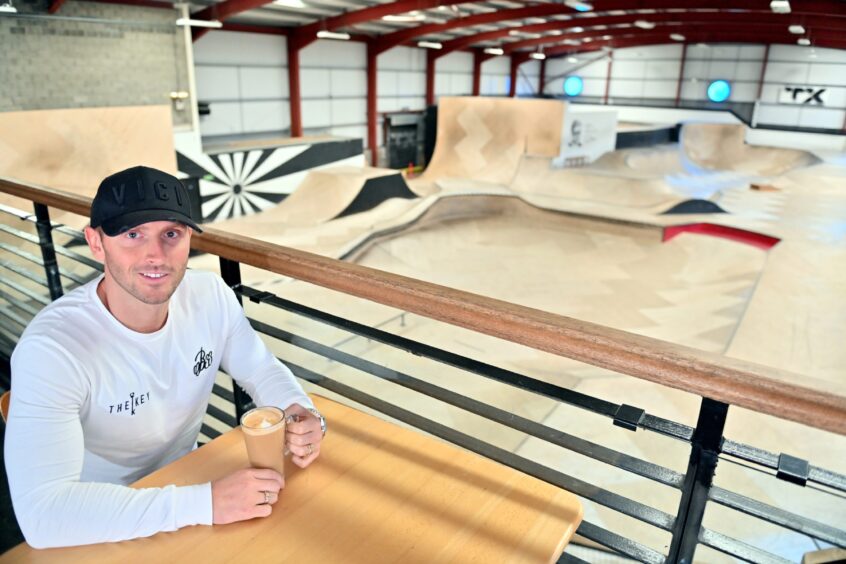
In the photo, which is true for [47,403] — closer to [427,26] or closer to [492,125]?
[492,125]

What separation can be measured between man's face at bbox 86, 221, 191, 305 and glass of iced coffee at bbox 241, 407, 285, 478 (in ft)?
1.02

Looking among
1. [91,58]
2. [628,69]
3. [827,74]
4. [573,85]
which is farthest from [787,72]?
[91,58]

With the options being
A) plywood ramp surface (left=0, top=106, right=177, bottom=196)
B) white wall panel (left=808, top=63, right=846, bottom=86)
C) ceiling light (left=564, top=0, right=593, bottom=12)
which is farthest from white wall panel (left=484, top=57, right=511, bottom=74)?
plywood ramp surface (left=0, top=106, right=177, bottom=196)

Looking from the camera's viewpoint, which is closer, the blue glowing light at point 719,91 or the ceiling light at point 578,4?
the ceiling light at point 578,4

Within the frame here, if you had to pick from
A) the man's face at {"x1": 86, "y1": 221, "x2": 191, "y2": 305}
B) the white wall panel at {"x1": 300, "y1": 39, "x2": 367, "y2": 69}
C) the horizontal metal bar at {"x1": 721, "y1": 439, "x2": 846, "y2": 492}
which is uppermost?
the white wall panel at {"x1": 300, "y1": 39, "x2": 367, "y2": 69}

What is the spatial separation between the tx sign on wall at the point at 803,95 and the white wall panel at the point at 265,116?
649 inches

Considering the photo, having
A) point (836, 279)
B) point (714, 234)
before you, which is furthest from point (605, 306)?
point (714, 234)

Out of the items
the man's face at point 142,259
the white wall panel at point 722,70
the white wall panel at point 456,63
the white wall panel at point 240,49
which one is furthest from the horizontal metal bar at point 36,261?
the white wall panel at point 722,70

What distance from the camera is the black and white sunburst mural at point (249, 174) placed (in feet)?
34.0

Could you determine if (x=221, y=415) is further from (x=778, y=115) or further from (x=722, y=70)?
(x=722, y=70)

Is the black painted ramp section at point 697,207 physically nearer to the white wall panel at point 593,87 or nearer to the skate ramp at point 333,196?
the skate ramp at point 333,196

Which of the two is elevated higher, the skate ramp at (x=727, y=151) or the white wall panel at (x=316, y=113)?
the white wall panel at (x=316, y=113)

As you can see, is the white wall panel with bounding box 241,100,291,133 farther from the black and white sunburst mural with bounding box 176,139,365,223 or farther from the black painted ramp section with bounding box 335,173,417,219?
the black painted ramp section with bounding box 335,173,417,219

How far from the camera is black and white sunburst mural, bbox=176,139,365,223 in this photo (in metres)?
10.4
